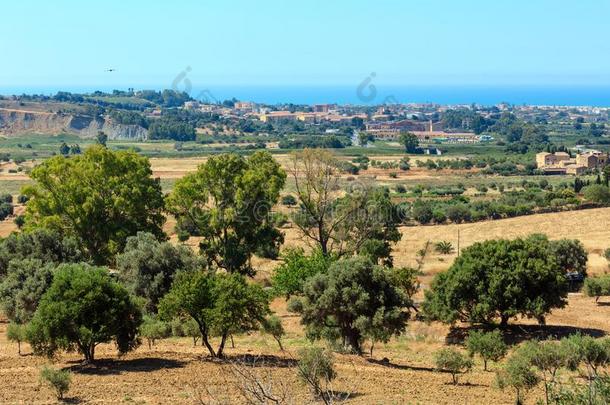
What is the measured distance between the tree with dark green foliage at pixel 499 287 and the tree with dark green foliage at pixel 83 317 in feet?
42.7

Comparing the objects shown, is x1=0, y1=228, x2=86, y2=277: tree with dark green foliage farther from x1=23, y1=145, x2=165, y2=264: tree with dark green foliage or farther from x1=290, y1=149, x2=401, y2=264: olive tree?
x1=290, y1=149, x2=401, y2=264: olive tree

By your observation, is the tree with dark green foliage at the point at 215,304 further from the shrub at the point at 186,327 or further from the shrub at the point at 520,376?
the shrub at the point at 520,376

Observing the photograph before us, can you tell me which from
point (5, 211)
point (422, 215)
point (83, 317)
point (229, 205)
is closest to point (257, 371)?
point (83, 317)

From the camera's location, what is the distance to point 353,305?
87.7ft

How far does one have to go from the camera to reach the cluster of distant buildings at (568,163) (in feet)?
386

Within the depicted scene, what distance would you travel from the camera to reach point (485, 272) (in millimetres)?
31734

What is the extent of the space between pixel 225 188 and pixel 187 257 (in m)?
7.42

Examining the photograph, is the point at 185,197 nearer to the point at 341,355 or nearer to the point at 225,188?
the point at 225,188

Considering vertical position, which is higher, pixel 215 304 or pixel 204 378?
pixel 215 304

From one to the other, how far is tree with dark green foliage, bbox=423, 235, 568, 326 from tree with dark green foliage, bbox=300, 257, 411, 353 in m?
4.80

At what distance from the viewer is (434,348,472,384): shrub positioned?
23484 mm

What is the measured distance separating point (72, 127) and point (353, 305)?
17914 cm

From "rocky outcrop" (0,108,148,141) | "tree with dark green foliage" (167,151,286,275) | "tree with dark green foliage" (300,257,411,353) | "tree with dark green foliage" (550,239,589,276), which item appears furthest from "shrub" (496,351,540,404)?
"rocky outcrop" (0,108,148,141)

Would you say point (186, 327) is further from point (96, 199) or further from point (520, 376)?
point (96, 199)
